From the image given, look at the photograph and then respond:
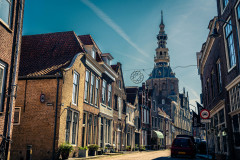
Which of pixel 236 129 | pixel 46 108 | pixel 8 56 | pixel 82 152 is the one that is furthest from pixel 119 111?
pixel 8 56

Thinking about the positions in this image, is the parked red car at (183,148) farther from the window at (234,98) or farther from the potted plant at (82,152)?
the window at (234,98)

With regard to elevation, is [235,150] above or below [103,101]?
below

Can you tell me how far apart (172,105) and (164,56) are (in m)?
33.4

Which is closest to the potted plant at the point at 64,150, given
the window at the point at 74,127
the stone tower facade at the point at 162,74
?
the window at the point at 74,127

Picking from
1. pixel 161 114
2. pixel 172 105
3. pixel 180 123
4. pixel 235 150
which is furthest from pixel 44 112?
pixel 180 123

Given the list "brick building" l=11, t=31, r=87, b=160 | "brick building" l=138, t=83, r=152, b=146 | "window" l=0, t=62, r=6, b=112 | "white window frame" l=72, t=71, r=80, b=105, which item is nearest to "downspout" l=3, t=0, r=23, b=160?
"window" l=0, t=62, r=6, b=112

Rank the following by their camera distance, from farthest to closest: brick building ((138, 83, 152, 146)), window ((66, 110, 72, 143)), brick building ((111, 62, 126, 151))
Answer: brick building ((138, 83, 152, 146)), brick building ((111, 62, 126, 151)), window ((66, 110, 72, 143))

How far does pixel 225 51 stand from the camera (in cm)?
1474

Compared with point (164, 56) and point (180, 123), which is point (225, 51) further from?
point (164, 56)

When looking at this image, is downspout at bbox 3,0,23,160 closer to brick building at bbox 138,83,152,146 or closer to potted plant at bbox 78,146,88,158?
potted plant at bbox 78,146,88,158

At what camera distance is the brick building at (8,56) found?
34.4 feet

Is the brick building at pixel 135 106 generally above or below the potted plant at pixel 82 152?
above

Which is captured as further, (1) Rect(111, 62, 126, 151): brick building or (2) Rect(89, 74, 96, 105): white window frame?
(1) Rect(111, 62, 126, 151): brick building

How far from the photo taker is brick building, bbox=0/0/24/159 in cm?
1048
